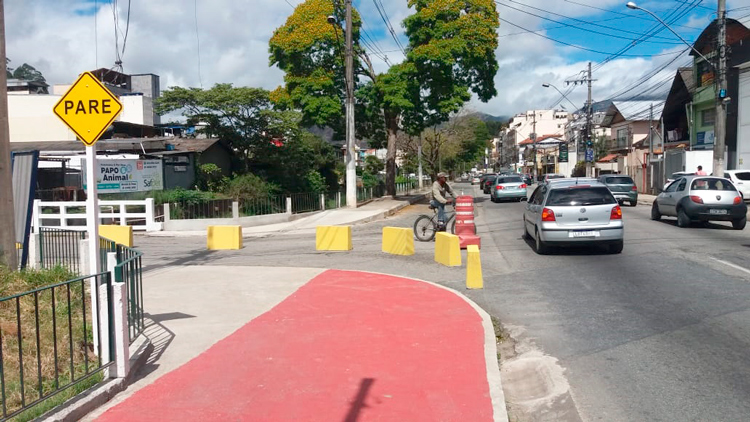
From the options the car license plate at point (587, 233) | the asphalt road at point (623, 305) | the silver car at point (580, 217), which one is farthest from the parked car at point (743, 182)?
the car license plate at point (587, 233)

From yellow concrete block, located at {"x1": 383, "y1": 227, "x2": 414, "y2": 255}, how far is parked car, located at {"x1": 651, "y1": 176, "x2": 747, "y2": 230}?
8988 millimetres

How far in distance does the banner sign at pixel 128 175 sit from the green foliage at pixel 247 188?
2886 millimetres

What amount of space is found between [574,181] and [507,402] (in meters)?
9.44

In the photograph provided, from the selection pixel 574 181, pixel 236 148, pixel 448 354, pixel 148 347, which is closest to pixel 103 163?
pixel 236 148

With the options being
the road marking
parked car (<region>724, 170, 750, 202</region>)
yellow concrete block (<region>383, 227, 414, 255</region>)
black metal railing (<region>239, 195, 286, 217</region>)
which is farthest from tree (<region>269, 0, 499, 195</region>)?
A: the road marking

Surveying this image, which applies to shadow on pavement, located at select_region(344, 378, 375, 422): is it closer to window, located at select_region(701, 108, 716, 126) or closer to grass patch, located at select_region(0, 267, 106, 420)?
grass patch, located at select_region(0, 267, 106, 420)

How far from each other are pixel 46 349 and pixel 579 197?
419 inches

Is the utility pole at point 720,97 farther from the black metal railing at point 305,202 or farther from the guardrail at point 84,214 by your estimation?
the guardrail at point 84,214

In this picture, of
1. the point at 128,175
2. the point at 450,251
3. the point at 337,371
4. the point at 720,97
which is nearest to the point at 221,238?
the point at 450,251

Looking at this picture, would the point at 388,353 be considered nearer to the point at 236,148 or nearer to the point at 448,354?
the point at 448,354

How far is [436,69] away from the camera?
30.6 meters

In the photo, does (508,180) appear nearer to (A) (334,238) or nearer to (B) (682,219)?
(B) (682,219)

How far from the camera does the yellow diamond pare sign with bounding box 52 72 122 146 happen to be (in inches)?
254

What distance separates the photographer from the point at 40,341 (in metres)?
5.68
